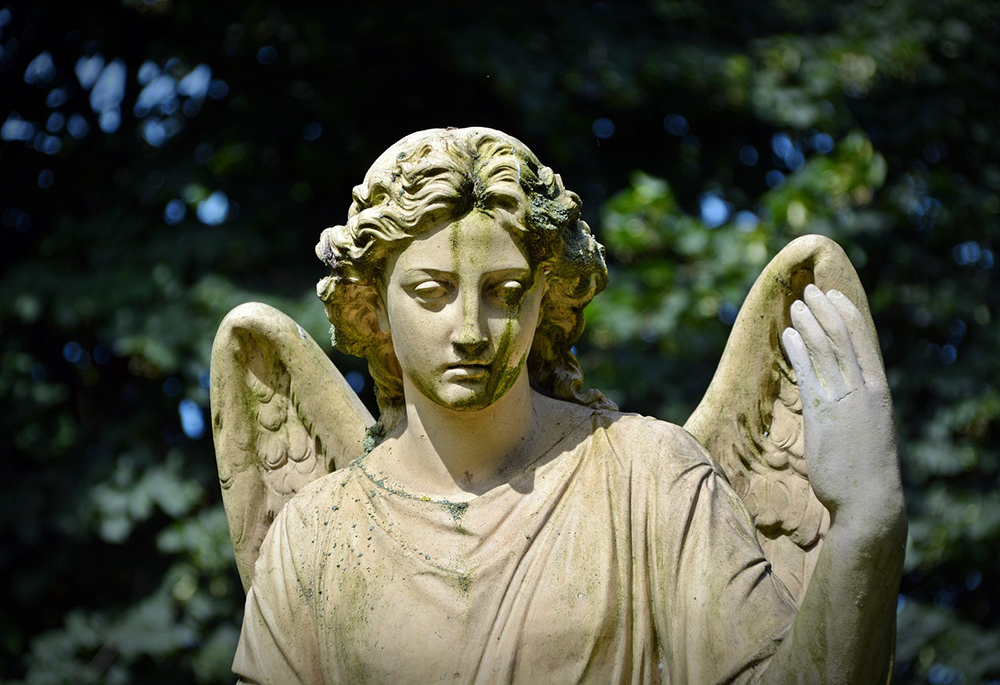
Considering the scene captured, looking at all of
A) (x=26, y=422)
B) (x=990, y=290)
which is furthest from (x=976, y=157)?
(x=26, y=422)

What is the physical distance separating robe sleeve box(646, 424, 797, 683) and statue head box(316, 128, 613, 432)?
1.34 feet

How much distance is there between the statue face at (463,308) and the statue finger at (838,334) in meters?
0.55

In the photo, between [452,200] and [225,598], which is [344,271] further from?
[225,598]

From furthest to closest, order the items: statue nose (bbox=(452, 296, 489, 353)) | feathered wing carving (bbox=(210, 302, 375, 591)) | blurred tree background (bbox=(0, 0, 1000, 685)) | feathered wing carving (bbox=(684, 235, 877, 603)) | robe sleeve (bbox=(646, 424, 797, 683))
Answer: blurred tree background (bbox=(0, 0, 1000, 685)) < feathered wing carving (bbox=(210, 302, 375, 591)) < feathered wing carving (bbox=(684, 235, 877, 603)) < statue nose (bbox=(452, 296, 489, 353)) < robe sleeve (bbox=(646, 424, 797, 683))

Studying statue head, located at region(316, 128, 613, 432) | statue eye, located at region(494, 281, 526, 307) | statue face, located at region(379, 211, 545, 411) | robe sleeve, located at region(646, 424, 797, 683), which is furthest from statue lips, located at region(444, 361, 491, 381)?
robe sleeve, located at region(646, 424, 797, 683)

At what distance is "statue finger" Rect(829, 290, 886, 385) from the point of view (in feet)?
8.68

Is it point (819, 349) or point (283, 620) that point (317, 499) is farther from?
point (819, 349)

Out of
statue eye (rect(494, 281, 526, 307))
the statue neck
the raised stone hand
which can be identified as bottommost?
the statue neck

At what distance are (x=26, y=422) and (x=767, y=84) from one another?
383 centimetres

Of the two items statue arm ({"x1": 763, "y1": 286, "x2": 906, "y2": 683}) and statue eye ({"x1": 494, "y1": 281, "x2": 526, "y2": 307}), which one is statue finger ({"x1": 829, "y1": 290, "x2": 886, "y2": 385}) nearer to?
statue arm ({"x1": 763, "y1": 286, "x2": 906, "y2": 683})

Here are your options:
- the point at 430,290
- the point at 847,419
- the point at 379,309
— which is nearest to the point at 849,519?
the point at 847,419

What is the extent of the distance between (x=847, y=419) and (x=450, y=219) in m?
0.82

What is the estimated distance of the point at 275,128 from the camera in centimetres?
734

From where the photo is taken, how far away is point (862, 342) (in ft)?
8.77
